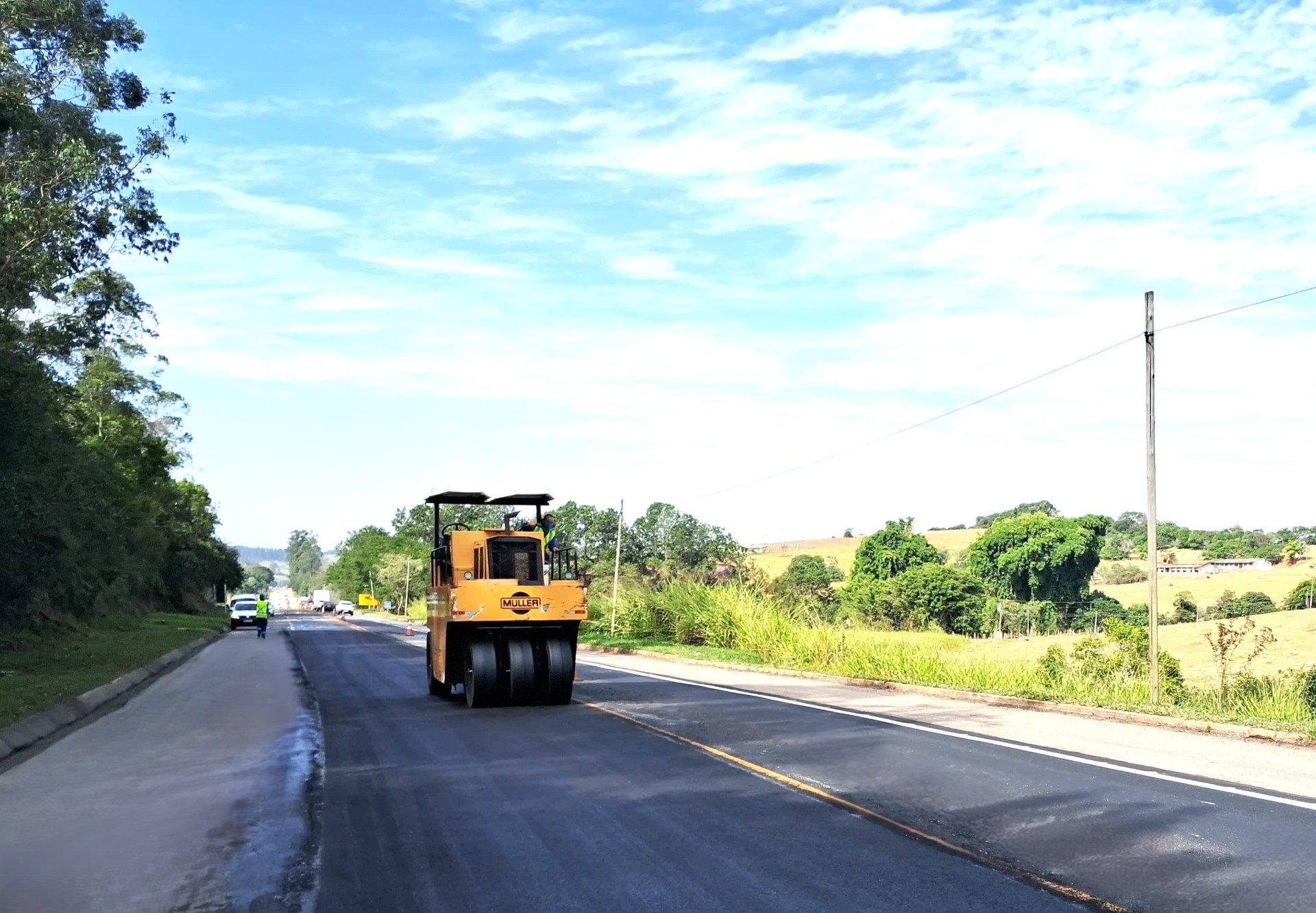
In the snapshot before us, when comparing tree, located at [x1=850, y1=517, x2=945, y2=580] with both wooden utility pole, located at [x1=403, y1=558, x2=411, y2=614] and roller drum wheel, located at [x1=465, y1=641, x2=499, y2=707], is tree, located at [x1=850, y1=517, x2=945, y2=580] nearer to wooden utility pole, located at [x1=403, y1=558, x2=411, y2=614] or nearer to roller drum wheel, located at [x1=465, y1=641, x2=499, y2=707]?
wooden utility pole, located at [x1=403, y1=558, x2=411, y2=614]

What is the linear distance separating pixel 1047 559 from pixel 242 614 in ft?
178

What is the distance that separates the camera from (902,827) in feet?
28.3

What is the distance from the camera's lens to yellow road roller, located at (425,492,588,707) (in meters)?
18.0

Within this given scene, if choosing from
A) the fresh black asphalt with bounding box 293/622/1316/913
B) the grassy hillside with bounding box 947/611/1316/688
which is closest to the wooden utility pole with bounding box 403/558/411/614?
the grassy hillside with bounding box 947/611/1316/688

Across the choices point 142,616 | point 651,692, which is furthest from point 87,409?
point 651,692

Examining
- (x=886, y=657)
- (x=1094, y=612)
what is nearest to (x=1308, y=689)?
(x=886, y=657)

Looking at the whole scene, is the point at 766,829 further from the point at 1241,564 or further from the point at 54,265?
the point at 1241,564

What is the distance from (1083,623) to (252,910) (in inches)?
2955

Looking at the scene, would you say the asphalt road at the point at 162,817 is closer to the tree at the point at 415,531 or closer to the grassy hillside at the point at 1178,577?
the grassy hillside at the point at 1178,577

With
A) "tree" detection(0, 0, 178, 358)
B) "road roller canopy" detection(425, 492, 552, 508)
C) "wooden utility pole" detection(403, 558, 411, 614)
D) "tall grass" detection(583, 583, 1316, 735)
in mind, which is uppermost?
"tree" detection(0, 0, 178, 358)

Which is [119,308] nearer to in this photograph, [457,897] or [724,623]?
[724,623]

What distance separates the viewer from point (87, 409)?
57.4m

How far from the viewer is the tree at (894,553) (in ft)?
268

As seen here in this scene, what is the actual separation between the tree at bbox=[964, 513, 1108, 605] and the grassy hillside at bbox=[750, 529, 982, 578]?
61.4 feet
